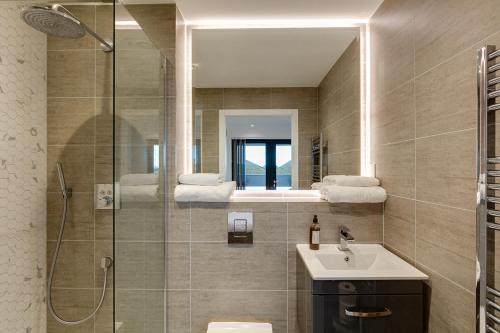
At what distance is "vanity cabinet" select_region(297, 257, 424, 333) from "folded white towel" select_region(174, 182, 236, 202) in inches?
29.3

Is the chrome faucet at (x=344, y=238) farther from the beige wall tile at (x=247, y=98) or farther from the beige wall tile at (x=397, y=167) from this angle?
the beige wall tile at (x=247, y=98)

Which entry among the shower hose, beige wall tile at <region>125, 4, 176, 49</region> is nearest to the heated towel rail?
beige wall tile at <region>125, 4, 176, 49</region>

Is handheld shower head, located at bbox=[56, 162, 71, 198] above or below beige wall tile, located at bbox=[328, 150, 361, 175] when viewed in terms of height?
below

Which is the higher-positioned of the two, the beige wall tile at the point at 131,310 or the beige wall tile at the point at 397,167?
the beige wall tile at the point at 397,167

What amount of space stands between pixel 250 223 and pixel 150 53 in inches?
43.8

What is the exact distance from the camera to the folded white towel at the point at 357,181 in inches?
66.7

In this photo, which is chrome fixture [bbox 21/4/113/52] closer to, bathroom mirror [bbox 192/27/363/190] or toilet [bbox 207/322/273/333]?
bathroom mirror [bbox 192/27/363/190]

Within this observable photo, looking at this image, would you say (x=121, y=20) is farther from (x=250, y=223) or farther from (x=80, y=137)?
(x=250, y=223)

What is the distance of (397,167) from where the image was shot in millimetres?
1524

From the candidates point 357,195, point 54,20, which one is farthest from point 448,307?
point 54,20

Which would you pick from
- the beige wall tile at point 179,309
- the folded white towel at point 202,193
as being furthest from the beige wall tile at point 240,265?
the folded white towel at point 202,193

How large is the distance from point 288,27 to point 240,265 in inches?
61.5

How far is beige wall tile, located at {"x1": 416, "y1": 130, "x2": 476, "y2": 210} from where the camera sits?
3.27ft

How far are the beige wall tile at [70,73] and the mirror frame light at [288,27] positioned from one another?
0.54m
